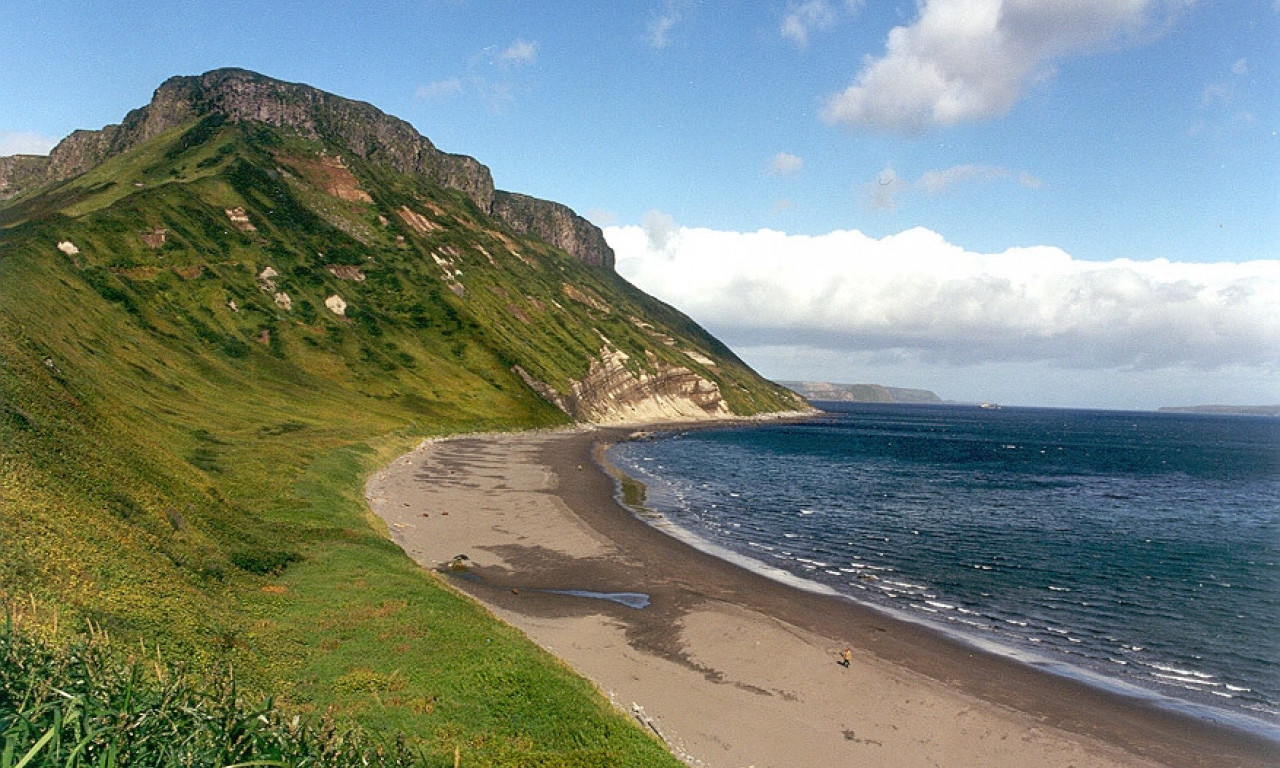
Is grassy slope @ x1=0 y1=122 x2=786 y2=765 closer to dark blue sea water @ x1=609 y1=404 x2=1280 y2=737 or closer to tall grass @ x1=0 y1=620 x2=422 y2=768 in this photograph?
tall grass @ x1=0 y1=620 x2=422 y2=768

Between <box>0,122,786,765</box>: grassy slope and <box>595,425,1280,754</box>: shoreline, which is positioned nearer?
<box>0,122,786,765</box>: grassy slope

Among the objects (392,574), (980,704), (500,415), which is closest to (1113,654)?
(980,704)

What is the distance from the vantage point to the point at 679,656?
33656mm

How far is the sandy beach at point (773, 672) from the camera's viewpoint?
86.6 ft

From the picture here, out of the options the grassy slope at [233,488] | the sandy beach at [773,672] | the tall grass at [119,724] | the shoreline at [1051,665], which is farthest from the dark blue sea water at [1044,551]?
the tall grass at [119,724]

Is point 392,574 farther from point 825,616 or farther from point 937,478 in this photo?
point 937,478

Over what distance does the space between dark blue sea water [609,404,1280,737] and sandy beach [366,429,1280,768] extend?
433 cm

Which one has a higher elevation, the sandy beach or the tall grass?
the tall grass

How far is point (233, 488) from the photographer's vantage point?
154 feet

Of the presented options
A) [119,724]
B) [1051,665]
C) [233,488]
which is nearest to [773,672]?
[1051,665]

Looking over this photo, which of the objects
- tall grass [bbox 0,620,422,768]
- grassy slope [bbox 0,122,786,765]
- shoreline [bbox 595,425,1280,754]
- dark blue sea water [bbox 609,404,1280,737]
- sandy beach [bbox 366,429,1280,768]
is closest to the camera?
tall grass [bbox 0,620,422,768]

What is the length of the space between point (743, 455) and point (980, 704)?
11081 cm

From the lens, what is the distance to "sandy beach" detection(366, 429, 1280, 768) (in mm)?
26406

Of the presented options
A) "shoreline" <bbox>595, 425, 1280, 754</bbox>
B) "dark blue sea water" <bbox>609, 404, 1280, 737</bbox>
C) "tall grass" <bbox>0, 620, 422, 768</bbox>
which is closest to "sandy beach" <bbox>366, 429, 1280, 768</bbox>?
"shoreline" <bbox>595, 425, 1280, 754</bbox>
